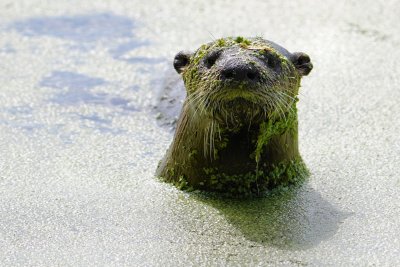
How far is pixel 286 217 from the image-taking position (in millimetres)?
3861

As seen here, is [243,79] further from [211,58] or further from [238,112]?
[211,58]

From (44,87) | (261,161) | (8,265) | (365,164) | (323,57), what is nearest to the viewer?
(8,265)

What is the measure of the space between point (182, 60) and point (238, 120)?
507 millimetres

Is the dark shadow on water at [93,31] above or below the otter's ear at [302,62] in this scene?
below

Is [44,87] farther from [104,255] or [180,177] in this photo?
[104,255]

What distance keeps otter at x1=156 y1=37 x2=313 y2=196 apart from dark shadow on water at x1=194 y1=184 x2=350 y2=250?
0.07 metres

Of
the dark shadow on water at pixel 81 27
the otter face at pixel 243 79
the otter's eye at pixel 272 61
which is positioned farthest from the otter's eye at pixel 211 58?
the dark shadow on water at pixel 81 27

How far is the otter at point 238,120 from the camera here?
3664 millimetres

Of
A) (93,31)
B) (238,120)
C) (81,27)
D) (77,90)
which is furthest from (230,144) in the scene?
(81,27)

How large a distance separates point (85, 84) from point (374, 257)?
2.54 m

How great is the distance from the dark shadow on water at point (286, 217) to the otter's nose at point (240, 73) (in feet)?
1.89

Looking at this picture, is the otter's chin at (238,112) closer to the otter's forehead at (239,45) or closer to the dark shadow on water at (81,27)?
the otter's forehead at (239,45)

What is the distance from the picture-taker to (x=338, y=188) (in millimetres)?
4191

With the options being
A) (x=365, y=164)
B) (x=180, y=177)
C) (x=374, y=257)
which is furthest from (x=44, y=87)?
(x=374, y=257)
